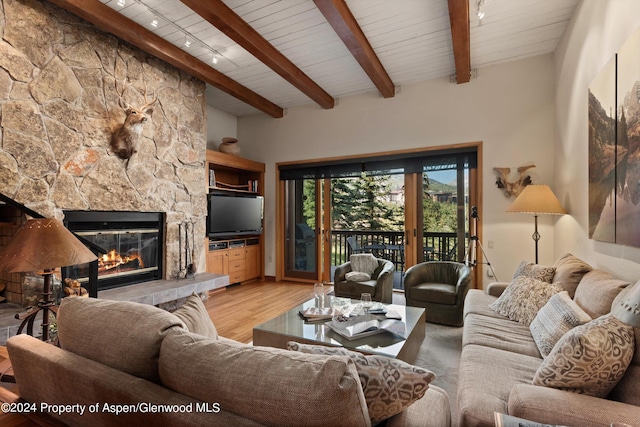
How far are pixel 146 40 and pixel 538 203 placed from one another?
14.5ft

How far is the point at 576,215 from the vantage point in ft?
9.43

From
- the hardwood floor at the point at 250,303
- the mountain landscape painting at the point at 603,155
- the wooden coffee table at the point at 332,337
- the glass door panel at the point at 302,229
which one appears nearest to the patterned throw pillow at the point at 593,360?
the wooden coffee table at the point at 332,337

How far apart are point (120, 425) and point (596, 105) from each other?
3.37 metres

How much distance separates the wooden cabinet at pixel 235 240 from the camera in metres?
4.81

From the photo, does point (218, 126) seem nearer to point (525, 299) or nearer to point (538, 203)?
point (538, 203)

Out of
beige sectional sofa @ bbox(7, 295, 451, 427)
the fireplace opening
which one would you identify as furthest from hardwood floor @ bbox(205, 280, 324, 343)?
beige sectional sofa @ bbox(7, 295, 451, 427)

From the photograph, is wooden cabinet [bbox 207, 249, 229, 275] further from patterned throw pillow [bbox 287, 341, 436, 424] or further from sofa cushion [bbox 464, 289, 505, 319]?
patterned throw pillow [bbox 287, 341, 436, 424]

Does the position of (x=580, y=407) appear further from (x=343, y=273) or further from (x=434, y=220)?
(x=434, y=220)

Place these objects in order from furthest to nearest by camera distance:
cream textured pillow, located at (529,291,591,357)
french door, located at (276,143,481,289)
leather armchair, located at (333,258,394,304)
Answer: french door, located at (276,143,481,289) < leather armchair, located at (333,258,394,304) < cream textured pillow, located at (529,291,591,357)

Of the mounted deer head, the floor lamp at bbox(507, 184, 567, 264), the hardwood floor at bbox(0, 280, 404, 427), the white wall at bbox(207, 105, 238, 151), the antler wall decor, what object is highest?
the white wall at bbox(207, 105, 238, 151)

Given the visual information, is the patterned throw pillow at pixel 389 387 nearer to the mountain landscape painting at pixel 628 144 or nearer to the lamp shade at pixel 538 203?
the mountain landscape painting at pixel 628 144

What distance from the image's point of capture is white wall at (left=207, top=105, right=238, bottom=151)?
554cm

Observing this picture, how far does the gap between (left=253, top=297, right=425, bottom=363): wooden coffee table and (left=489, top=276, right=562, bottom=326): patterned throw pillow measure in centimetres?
64

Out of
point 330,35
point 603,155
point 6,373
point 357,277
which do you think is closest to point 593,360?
point 603,155
